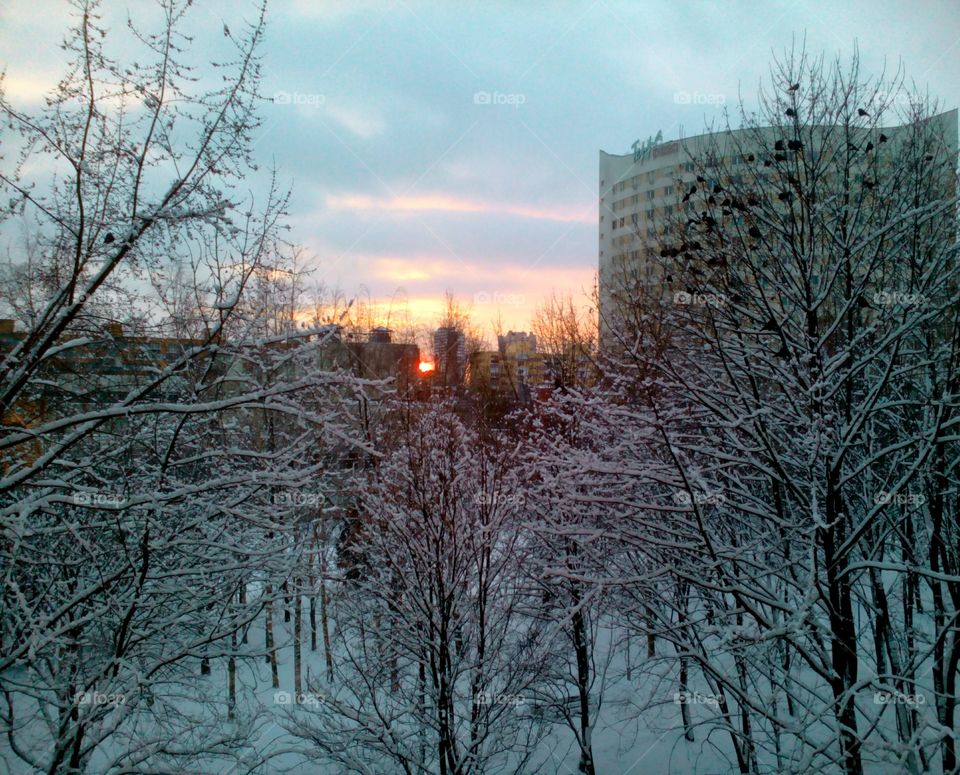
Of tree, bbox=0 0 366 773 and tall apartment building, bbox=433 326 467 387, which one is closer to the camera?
tree, bbox=0 0 366 773

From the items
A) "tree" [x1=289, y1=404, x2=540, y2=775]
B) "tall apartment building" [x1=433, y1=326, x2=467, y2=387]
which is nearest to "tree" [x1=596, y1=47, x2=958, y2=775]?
"tree" [x1=289, y1=404, x2=540, y2=775]

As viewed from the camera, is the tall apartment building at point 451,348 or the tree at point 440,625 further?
the tall apartment building at point 451,348

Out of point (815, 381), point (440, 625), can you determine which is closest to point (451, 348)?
point (440, 625)

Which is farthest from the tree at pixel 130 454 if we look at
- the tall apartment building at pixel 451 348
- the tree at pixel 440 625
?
the tall apartment building at pixel 451 348

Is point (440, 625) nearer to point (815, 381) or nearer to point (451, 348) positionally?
point (815, 381)

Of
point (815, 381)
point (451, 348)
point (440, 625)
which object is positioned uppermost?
point (451, 348)

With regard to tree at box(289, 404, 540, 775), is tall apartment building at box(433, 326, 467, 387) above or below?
above

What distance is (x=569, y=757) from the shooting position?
1242 centimetres

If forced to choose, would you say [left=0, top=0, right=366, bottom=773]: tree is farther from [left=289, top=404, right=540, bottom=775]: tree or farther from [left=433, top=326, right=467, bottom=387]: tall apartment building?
[left=433, top=326, right=467, bottom=387]: tall apartment building

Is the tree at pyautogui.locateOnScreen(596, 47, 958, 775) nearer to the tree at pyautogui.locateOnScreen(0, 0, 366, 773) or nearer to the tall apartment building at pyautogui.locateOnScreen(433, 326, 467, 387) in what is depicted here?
the tree at pyautogui.locateOnScreen(0, 0, 366, 773)

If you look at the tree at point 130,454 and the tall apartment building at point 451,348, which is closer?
the tree at point 130,454

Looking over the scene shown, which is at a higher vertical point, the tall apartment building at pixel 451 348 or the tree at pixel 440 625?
the tall apartment building at pixel 451 348

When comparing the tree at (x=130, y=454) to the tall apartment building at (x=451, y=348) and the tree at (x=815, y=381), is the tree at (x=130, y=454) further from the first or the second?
the tall apartment building at (x=451, y=348)

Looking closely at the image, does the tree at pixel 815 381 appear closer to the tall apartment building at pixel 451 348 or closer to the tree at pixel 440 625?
the tree at pixel 440 625
